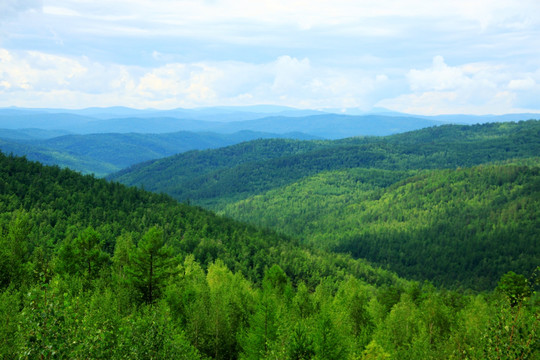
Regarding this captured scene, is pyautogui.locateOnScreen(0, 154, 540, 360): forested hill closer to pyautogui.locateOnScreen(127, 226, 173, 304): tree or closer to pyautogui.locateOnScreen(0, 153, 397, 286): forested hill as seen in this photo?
pyautogui.locateOnScreen(127, 226, 173, 304): tree

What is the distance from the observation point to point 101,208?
436ft

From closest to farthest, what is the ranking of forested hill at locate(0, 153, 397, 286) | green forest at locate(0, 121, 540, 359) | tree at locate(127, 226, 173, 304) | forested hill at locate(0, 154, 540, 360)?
1. green forest at locate(0, 121, 540, 359)
2. forested hill at locate(0, 154, 540, 360)
3. tree at locate(127, 226, 173, 304)
4. forested hill at locate(0, 153, 397, 286)

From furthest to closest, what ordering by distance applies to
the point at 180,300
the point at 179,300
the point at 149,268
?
the point at 180,300
the point at 179,300
the point at 149,268

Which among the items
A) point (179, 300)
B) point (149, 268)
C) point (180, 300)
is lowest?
point (180, 300)

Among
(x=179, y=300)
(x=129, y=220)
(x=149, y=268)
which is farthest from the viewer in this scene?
(x=129, y=220)

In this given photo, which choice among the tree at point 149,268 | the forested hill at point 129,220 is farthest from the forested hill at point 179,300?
the forested hill at point 129,220

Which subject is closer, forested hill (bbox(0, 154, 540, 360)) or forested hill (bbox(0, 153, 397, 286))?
forested hill (bbox(0, 154, 540, 360))

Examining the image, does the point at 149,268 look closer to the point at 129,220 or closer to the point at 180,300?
the point at 180,300

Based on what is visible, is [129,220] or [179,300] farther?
[129,220]

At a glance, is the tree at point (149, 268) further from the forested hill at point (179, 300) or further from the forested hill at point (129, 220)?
the forested hill at point (129, 220)

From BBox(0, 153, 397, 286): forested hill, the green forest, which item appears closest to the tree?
the green forest

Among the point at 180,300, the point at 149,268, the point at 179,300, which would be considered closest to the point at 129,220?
the point at 149,268

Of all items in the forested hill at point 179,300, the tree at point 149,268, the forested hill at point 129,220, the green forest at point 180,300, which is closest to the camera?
the green forest at point 180,300

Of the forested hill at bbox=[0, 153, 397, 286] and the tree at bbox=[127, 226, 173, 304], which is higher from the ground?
the tree at bbox=[127, 226, 173, 304]
